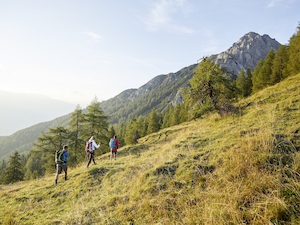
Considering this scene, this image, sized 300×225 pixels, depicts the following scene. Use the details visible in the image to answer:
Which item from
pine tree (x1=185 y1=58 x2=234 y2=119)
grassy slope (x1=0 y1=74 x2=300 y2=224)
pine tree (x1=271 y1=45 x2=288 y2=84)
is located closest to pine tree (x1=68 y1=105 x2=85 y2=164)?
pine tree (x1=185 y1=58 x2=234 y2=119)

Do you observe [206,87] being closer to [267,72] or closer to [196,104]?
[196,104]

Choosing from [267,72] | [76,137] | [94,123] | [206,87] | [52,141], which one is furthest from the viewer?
[267,72]

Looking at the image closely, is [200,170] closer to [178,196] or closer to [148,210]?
[178,196]

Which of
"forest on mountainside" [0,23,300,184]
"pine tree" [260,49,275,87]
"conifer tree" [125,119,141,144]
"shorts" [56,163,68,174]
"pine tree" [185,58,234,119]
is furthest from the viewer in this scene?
"pine tree" [260,49,275,87]

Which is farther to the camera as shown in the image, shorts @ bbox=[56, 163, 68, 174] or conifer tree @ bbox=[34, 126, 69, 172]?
conifer tree @ bbox=[34, 126, 69, 172]

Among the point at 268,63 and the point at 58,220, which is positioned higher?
the point at 268,63

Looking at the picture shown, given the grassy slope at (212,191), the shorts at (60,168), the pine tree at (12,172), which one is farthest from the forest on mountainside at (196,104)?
the shorts at (60,168)

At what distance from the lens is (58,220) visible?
22.5ft

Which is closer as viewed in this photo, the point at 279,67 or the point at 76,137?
the point at 76,137

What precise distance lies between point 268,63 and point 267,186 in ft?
179

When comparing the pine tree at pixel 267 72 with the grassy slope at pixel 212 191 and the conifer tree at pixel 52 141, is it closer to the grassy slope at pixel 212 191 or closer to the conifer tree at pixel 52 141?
the conifer tree at pixel 52 141

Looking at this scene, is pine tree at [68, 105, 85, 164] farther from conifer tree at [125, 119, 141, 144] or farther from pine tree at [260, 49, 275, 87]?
pine tree at [260, 49, 275, 87]

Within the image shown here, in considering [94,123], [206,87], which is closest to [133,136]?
[94,123]

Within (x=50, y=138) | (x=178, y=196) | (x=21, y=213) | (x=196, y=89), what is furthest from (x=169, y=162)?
(x=50, y=138)
